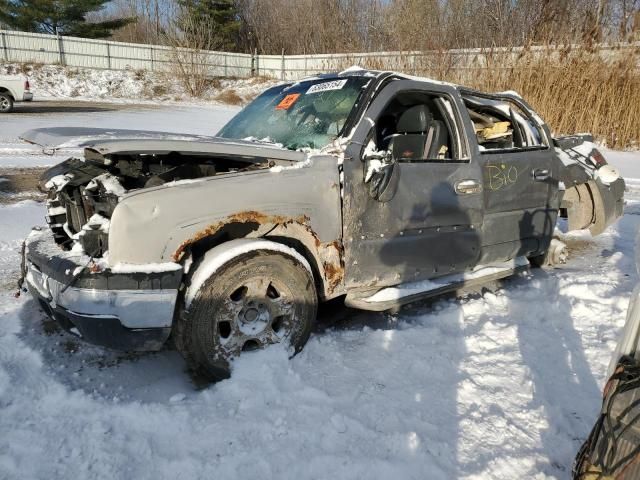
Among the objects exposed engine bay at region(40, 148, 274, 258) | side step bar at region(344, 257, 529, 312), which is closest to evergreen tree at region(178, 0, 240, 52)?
exposed engine bay at region(40, 148, 274, 258)

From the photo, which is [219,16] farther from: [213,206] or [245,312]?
[245,312]

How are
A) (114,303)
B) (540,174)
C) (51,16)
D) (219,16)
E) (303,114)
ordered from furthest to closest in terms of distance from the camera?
(219,16)
(51,16)
(540,174)
(303,114)
(114,303)

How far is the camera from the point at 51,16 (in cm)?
3369

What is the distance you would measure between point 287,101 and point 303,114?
1.07 ft

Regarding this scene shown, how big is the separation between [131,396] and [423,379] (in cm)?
168

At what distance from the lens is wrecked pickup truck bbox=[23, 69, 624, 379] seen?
99.1 inches

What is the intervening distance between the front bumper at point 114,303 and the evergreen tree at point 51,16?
39074 mm

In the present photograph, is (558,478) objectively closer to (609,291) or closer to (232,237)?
(232,237)

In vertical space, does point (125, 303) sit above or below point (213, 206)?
below

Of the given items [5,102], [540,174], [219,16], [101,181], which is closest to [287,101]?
[101,181]

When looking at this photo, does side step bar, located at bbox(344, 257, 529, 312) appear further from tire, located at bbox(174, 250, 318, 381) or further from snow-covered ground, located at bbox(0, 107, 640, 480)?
tire, located at bbox(174, 250, 318, 381)

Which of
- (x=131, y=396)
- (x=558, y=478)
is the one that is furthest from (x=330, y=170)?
(x=558, y=478)

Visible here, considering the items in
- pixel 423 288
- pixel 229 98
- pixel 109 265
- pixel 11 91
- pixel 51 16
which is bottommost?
pixel 423 288

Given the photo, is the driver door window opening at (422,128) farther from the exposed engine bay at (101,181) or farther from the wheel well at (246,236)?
the exposed engine bay at (101,181)
